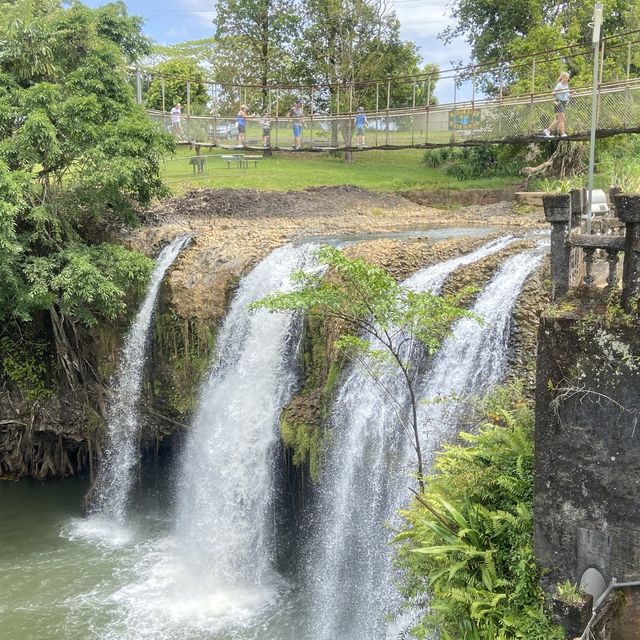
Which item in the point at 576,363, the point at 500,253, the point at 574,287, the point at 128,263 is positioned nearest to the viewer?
the point at 576,363

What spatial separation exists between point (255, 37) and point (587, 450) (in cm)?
2978

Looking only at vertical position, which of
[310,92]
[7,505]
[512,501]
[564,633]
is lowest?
[7,505]

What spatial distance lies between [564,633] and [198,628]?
627cm

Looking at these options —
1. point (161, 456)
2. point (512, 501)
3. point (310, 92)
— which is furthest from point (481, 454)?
point (310, 92)

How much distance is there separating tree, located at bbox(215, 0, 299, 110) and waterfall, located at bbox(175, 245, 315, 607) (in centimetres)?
2112

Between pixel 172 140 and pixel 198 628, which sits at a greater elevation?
pixel 172 140

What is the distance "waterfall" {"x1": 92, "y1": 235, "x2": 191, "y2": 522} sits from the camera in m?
14.3

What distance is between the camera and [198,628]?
33.9 ft

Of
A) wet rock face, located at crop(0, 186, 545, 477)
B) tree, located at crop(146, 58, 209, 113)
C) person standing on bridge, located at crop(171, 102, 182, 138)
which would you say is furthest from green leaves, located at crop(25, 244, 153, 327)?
tree, located at crop(146, 58, 209, 113)

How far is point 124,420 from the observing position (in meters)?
14.3

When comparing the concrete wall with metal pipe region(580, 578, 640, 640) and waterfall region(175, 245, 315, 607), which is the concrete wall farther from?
waterfall region(175, 245, 315, 607)

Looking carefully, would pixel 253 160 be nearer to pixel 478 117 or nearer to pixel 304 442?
pixel 478 117

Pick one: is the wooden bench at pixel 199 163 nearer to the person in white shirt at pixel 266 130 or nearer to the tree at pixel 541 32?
the person in white shirt at pixel 266 130

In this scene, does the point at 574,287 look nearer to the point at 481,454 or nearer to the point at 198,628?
the point at 481,454
